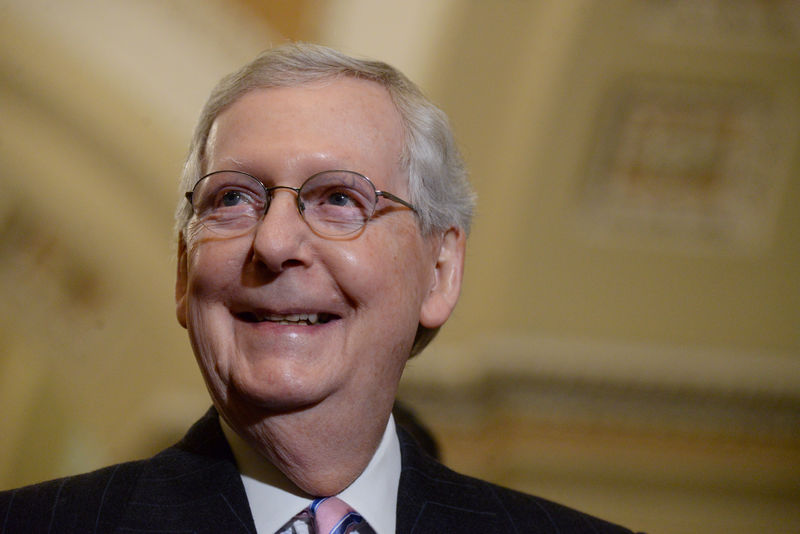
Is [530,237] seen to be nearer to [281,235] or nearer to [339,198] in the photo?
[339,198]

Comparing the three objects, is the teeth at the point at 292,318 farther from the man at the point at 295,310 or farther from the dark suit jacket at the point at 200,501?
the dark suit jacket at the point at 200,501

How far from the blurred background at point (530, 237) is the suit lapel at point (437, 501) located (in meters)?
2.09

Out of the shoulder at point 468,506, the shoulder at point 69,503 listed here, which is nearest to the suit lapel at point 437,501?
the shoulder at point 468,506

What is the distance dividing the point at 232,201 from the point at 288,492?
0.48 m

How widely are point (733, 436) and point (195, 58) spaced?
9.32 ft

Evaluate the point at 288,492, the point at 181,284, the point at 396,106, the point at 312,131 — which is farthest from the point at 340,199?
the point at 288,492

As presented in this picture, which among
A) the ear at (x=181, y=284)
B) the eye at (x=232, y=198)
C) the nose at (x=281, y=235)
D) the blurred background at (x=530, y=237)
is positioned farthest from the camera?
the blurred background at (x=530, y=237)

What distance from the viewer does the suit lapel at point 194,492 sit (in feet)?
5.00

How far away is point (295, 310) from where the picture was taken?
4.84ft

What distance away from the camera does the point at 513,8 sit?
3.84 metres

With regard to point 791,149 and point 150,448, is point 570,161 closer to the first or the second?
point 791,149

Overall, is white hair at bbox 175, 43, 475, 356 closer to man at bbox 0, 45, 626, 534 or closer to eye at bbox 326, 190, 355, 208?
man at bbox 0, 45, 626, 534

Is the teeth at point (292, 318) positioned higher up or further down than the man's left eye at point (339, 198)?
further down

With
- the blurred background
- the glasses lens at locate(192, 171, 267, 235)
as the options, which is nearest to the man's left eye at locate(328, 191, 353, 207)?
the glasses lens at locate(192, 171, 267, 235)
